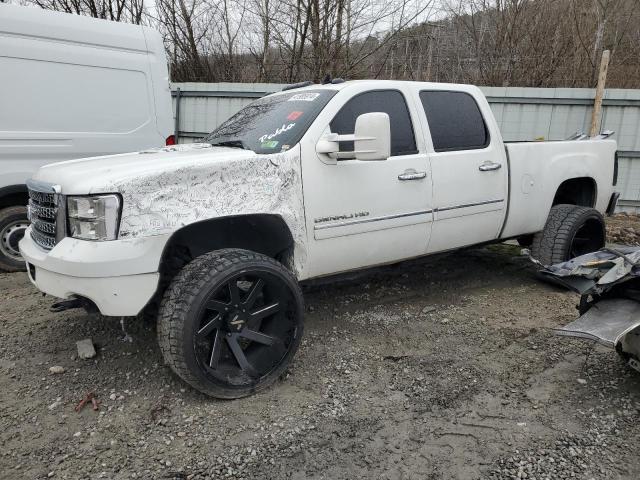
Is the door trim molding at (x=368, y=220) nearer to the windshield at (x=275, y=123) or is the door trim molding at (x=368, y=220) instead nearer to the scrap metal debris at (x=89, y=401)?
the windshield at (x=275, y=123)

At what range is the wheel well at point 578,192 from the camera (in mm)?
5363

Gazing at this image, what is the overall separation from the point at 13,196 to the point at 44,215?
2.58 m

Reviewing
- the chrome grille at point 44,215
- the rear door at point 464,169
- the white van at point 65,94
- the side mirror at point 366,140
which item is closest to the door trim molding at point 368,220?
the rear door at point 464,169

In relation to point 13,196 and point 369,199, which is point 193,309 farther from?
point 13,196

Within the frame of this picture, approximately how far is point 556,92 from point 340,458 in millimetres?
7950

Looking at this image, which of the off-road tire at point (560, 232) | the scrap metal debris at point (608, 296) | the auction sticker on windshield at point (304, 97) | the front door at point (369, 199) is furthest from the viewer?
the off-road tire at point (560, 232)

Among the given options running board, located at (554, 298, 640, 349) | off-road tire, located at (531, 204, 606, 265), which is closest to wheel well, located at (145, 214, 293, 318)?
running board, located at (554, 298, 640, 349)

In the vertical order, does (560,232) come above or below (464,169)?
below

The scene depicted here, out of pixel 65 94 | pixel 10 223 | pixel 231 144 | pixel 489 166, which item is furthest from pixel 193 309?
pixel 65 94

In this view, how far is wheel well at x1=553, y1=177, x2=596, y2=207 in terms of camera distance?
17.6 ft

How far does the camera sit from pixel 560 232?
16.1ft

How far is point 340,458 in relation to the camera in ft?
8.21

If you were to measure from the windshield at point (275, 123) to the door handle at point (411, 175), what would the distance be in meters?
0.77

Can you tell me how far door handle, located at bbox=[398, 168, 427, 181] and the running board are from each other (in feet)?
4.78
